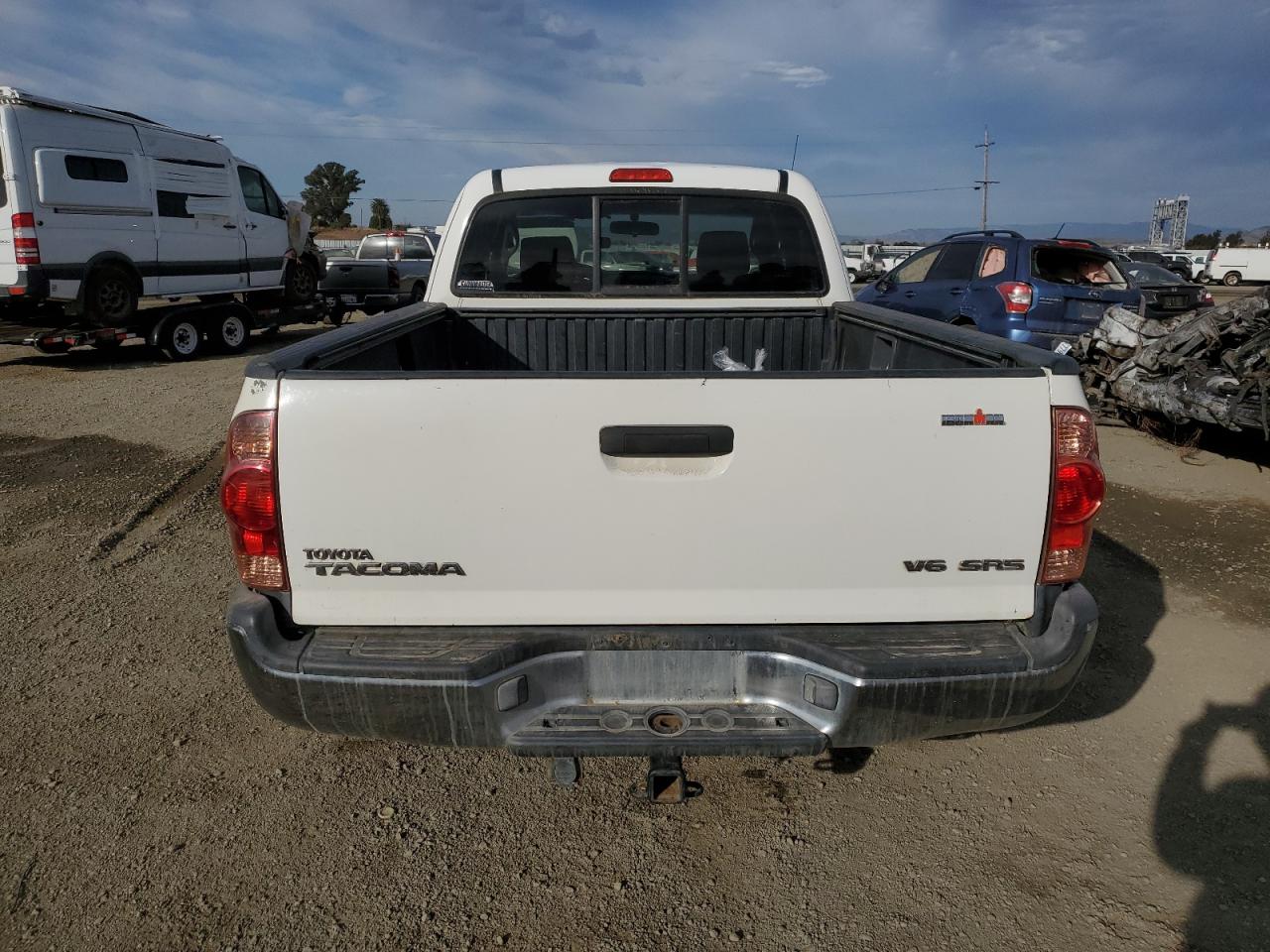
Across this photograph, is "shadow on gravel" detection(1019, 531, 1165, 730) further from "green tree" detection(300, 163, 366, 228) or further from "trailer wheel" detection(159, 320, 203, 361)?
"green tree" detection(300, 163, 366, 228)

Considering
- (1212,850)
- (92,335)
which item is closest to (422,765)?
(1212,850)

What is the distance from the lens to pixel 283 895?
2494mm

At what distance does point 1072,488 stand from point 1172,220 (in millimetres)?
91293

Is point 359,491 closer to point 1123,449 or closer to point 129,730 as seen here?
point 129,730

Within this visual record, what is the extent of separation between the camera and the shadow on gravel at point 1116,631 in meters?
3.52

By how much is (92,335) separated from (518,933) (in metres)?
11.6

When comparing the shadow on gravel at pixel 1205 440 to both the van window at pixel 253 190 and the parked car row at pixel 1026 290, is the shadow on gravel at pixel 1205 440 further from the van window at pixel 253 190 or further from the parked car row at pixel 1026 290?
the van window at pixel 253 190

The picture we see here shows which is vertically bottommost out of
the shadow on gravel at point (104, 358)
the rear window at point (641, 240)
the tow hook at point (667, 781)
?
the tow hook at point (667, 781)

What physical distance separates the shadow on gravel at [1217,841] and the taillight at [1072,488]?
1.10m

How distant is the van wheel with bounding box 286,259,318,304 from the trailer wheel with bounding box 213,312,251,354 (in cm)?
154

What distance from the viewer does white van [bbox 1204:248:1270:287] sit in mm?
35875

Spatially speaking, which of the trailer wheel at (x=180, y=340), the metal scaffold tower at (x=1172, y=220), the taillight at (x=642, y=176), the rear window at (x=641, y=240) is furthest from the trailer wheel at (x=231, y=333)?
the metal scaffold tower at (x=1172, y=220)

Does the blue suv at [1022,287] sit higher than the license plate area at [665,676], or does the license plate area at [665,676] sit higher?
the blue suv at [1022,287]

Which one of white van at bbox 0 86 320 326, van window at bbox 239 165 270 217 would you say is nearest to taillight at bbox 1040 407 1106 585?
white van at bbox 0 86 320 326
